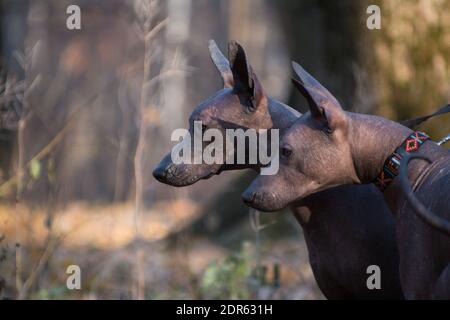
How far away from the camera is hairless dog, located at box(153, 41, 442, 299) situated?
4.36 metres

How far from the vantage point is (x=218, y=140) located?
4375 millimetres

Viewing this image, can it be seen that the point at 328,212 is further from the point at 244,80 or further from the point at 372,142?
the point at 244,80

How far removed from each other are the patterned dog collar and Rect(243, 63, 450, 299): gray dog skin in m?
0.02

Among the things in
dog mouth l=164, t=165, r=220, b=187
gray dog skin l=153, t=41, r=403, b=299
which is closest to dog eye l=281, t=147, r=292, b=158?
gray dog skin l=153, t=41, r=403, b=299

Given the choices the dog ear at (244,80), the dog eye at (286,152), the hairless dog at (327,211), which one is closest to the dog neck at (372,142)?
the dog eye at (286,152)

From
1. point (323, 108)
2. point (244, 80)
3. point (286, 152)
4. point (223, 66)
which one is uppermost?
point (223, 66)

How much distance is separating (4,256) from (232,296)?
1.66 metres

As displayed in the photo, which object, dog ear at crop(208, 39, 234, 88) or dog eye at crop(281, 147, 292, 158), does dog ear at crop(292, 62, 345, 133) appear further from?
dog ear at crop(208, 39, 234, 88)

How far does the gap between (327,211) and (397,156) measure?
65 centimetres

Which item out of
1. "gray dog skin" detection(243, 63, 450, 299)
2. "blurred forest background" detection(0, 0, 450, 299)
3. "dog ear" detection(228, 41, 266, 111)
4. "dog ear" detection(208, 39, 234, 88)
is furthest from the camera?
"blurred forest background" detection(0, 0, 450, 299)

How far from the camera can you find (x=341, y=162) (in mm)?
4000

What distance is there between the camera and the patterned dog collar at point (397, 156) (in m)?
3.96

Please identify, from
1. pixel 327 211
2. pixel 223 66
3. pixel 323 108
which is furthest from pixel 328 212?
pixel 223 66

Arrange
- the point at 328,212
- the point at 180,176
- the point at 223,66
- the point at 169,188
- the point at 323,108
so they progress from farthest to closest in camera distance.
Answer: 1. the point at 169,188
2. the point at 223,66
3. the point at 328,212
4. the point at 180,176
5. the point at 323,108
